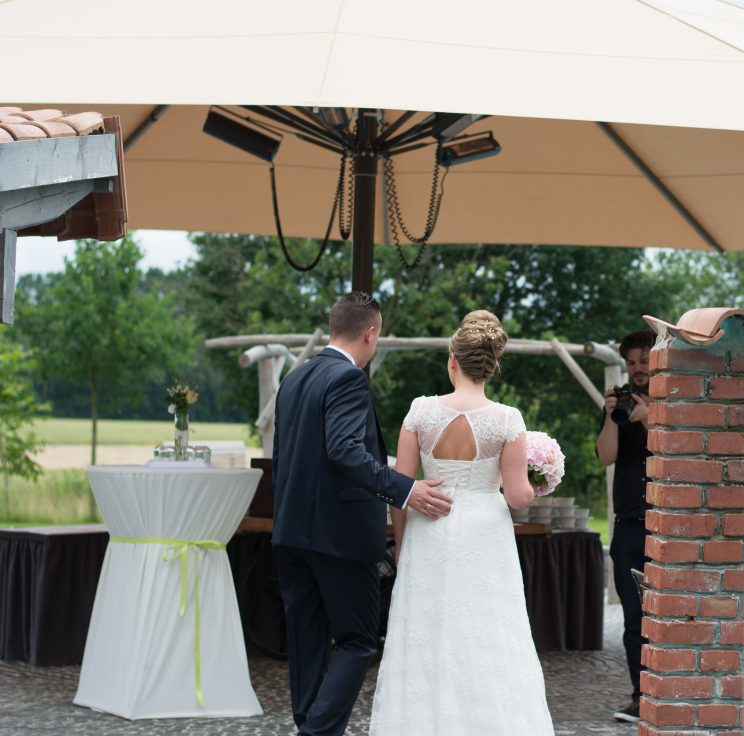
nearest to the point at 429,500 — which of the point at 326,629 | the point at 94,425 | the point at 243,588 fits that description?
the point at 326,629

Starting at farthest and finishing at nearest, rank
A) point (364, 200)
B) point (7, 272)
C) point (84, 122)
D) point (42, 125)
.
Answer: point (364, 200)
point (84, 122)
point (42, 125)
point (7, 272)

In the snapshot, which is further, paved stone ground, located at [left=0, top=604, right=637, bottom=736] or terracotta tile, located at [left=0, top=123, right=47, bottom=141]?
paved stone ground, located at [left=0, top=604, right=637, bottom=736]

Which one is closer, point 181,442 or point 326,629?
point 326,629

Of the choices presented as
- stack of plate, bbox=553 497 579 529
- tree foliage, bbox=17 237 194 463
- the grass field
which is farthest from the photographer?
the grass field

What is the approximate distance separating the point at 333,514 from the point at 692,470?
50.9 inches

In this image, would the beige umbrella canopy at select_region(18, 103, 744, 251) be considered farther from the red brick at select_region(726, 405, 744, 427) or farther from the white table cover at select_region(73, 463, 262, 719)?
the red brick at select_region(726, 405, 744, 427)

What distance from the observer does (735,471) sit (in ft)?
14.0

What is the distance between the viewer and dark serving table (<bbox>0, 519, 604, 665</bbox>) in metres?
6.98

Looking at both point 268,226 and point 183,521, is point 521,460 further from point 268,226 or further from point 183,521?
point 268,226

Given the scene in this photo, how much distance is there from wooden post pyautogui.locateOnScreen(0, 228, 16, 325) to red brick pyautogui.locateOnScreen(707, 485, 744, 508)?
7.79 feet

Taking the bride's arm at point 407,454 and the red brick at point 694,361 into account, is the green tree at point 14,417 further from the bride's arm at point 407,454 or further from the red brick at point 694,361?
the red brick at point 694,361

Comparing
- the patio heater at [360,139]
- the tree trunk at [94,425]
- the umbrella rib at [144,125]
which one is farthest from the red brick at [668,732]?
the tree trunk at [94,425]

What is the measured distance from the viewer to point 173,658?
5.71 meters

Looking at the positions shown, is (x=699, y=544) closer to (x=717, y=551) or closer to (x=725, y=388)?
(x=717, y=551)
